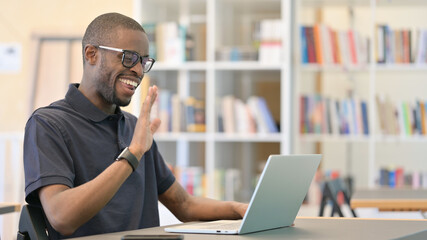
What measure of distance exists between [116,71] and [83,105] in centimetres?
14

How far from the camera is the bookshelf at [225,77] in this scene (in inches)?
189

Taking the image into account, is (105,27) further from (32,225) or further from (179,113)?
(179,113)

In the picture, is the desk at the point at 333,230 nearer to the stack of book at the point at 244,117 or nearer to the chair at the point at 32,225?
the chair at the point at 32,225

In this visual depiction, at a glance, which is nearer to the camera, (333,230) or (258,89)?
(333,230)

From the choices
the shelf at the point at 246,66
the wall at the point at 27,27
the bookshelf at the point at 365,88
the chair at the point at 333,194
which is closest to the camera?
the chair at the point at 333,194

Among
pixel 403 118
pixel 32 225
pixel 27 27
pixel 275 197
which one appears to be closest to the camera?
pixel 275 197

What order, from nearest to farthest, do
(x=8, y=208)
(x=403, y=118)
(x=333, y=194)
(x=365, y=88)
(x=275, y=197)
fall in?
(x=275, y=197), (x=8, y=208), (x=333, y=194), (x=403, y=118), (x=365, y=88)

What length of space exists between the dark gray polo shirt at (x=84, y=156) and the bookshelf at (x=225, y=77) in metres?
2.65

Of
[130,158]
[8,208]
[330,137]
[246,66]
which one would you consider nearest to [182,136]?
[246,66]

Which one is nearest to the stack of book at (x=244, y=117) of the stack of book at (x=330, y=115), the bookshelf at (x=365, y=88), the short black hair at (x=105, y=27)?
the stack of book at (x=330, y=115)

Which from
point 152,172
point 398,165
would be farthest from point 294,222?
point 398,165

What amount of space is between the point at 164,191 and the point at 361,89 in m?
3.99

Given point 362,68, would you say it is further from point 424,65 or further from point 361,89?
point 361,89

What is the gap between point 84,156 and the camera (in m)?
1.97
